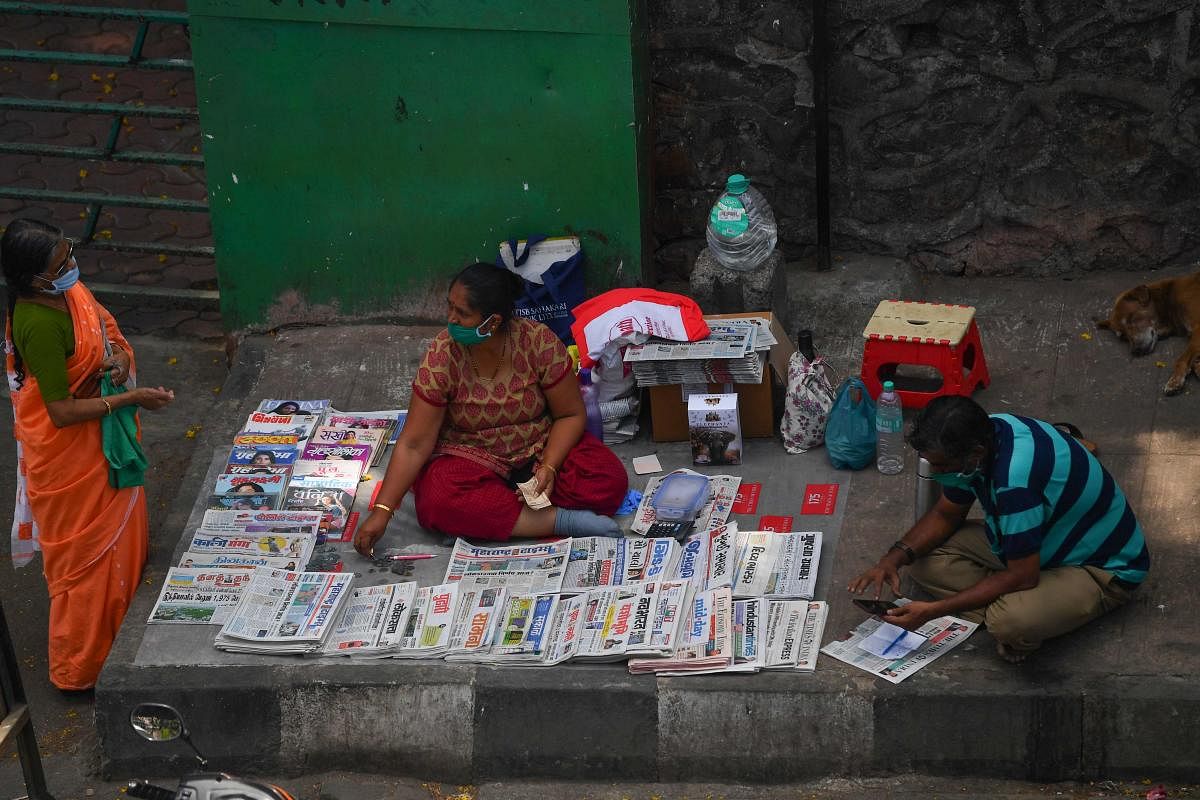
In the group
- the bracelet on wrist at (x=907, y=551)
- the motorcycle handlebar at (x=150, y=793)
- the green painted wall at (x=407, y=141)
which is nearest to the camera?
the motorcycle handlebar at (x=150, y=793)

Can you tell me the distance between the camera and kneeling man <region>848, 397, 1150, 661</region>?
13.2 feet

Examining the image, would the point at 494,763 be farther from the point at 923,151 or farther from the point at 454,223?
the point at 923,151

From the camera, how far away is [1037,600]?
4.14m

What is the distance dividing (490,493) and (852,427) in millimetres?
1343

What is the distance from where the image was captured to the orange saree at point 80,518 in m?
4.75

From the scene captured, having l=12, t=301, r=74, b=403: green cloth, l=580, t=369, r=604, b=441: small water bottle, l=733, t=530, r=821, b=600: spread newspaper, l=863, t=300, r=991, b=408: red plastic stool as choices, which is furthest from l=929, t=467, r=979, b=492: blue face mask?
l=12, t=301, r=74, b=403: green cloth

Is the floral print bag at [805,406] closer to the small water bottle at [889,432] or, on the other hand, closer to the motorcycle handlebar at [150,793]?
the small water bottle at [889,432]

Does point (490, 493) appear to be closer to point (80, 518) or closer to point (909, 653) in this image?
point (80, 518)

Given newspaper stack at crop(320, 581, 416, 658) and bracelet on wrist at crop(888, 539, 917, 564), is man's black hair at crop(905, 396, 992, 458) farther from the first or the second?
newspaper stack at crop(320, 581, 416, 658)

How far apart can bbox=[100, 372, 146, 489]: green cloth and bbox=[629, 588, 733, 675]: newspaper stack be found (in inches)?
70.9

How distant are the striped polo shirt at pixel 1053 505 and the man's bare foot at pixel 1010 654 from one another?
0.26 m

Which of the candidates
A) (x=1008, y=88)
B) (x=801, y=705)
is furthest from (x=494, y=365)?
(x=1008, y=88)

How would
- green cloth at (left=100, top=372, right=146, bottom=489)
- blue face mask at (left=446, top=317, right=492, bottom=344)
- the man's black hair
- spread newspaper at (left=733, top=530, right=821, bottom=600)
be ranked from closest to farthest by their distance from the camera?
1. the man's black hair
2. spread newspaper at (left=733, top=530, right=821, bottom=600)
3. green cloth at (left=100, top=372, right=146, bottom=489)
4. blue face mask at (left=446, top=317, right=492, bottom=344)

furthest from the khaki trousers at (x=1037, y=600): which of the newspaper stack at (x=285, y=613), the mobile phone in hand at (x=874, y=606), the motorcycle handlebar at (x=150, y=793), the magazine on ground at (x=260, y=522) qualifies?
the motorcycle handlebar at (x=150, y=793)
